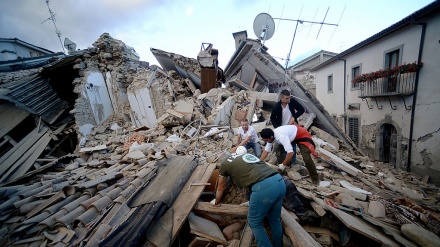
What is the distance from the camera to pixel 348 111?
37.3 feet

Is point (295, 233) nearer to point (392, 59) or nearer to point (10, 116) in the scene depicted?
point (392, 59)

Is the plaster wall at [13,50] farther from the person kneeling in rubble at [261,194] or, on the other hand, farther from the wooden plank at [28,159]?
the person kneeling in rubble at [261,194]

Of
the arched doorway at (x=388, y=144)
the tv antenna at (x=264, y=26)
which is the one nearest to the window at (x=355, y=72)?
the arched doorway at (x=388, y=144)

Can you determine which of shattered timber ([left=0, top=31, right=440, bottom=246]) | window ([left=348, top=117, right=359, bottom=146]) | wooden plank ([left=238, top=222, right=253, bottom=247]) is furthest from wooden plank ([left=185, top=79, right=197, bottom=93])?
window ([left=348, top=117, right=359, bottom=146])

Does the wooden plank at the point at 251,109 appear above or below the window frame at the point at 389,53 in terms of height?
below

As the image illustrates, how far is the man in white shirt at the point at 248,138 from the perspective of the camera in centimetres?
419

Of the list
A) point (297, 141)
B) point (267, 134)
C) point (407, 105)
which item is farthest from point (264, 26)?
point (407, 105)

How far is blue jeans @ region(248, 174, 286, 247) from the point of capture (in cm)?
198

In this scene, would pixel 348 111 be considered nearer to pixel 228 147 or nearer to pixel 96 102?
pixel 228 147

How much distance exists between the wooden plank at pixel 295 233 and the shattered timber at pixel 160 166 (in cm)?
1

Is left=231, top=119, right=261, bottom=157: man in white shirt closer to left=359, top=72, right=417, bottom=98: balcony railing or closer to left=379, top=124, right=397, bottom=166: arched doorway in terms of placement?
left=359, top=72, right=417, bottom=98: balcony railing

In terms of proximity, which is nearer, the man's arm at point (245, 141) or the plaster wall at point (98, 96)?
the man's arm at point (245, 141)

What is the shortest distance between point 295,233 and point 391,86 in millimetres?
9692

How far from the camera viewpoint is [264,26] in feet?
22.0
